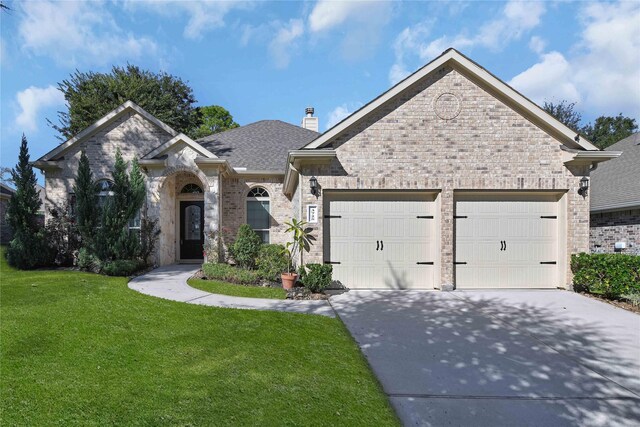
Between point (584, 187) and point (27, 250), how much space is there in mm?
16833

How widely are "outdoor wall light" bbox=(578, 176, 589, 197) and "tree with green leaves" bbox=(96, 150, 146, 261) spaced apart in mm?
13091

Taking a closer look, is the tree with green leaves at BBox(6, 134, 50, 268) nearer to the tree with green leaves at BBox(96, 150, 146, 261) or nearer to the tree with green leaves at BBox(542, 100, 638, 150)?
the tree with green leaves at BBox(96, 150, 146, 261)

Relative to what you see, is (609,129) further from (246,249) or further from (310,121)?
(246,249)

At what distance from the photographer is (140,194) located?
408 inches

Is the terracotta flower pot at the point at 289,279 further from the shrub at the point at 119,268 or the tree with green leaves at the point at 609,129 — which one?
the tree with green leaves at the point at 609,129

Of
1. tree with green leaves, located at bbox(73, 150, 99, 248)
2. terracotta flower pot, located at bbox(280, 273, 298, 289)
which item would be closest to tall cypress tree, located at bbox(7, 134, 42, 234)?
tree with green leaves, located at bbox(73, 150, 99, 248)

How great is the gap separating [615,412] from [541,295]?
533 cm

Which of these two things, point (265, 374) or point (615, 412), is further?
point (265, 374)

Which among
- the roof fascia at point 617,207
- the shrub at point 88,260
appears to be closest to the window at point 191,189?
the shrub at point 88,260

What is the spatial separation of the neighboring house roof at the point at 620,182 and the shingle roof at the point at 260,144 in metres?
12.1

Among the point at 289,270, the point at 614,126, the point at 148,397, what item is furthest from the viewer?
the point at 614,126

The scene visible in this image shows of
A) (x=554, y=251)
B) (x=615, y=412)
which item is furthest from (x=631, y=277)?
(x=615, y=412)

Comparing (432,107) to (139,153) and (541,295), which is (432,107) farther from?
(139,153)

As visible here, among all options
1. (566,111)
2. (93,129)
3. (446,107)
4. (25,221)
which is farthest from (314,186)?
(566,111)
